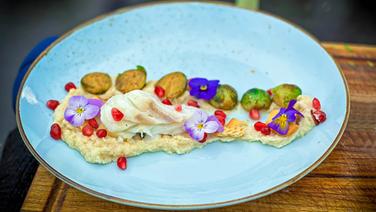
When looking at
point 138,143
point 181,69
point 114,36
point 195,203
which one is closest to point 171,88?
point 181,69

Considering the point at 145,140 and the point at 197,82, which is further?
the point at 197,82

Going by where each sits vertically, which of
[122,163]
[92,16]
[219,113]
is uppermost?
[219,113]

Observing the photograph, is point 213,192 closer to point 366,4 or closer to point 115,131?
point 115,131

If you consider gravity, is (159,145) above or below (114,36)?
below

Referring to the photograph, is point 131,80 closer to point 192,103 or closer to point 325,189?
point 192,103

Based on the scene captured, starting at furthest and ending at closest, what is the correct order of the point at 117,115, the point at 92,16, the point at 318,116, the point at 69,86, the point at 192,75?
the point at 92,16
the point at 192,75
the point at 69,86
the point at 318,116
the point at 117,115

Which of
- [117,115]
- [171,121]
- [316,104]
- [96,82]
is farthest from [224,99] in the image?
[96,82]
